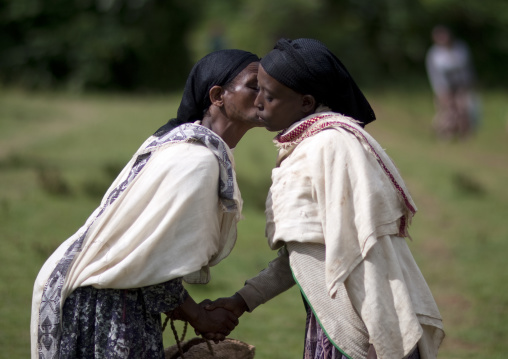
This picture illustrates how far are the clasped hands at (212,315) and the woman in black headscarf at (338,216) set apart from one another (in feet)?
1.09

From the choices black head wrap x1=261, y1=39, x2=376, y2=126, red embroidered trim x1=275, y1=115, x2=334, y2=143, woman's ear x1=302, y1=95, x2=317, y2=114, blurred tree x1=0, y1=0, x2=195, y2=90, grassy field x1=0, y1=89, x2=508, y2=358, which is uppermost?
blurred tree x1=0, y1=0, x2=195, y2=90

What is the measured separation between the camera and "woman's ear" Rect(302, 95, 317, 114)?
3463 mm

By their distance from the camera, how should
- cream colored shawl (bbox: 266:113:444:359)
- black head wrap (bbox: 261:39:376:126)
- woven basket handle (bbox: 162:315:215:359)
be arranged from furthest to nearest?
woven basket handle (bbox: 162:315:215:359) → black head wrap (bbox: 261:39:376:126) → cream colored shawl (bbox: 266:113:444:359)

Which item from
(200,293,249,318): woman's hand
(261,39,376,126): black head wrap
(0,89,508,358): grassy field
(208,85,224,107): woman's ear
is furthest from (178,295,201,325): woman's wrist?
(0,89,508,358): grassy field

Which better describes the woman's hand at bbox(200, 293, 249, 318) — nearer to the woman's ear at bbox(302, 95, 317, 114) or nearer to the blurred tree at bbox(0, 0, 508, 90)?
the woman's ear at bbox(302, 95, 317, 114)

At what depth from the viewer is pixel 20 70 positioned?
23250 millimetres

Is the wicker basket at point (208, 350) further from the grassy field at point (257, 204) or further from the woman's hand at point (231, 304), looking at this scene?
the grassy field at point (257, 204)

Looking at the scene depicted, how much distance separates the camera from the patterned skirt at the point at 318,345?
11.3 ft

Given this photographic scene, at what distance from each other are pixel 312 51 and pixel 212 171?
2.03 feet

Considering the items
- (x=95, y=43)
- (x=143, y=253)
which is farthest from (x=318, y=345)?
(x=95, y=43)

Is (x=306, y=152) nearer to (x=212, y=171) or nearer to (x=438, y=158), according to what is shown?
(x=212, y=171)

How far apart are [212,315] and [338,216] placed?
76 cm

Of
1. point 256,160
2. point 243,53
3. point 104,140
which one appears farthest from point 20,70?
point 243,53

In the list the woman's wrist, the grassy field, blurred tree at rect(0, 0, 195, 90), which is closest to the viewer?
the woman's wrist
